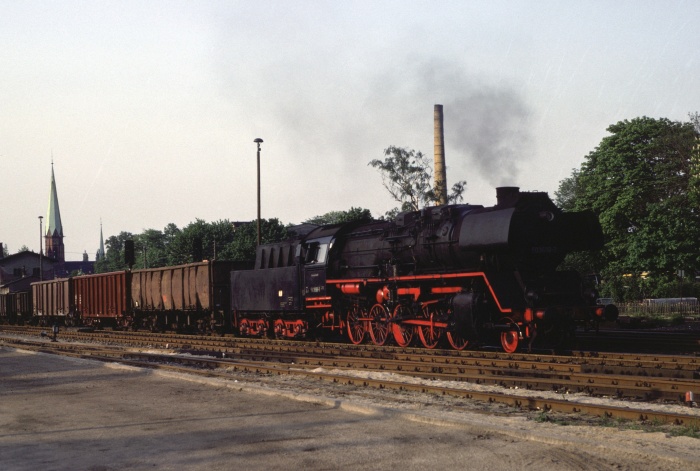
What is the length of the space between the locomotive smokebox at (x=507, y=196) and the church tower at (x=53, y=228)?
6351 inches

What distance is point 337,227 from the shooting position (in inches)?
912

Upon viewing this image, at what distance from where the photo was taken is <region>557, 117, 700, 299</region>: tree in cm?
4497

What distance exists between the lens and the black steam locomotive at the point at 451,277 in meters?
16.5

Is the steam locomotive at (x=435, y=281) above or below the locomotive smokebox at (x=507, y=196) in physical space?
below

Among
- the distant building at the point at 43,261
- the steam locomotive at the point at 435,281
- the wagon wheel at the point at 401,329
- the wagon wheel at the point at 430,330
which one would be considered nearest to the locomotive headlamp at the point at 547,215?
the steam locomotive at the point at 435,281

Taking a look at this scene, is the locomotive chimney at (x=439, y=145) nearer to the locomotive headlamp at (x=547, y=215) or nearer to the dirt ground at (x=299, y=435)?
the locomotive headlamp at (x=547, y=215)

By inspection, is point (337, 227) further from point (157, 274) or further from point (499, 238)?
point (157, 274)

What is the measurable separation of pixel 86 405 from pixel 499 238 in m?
9.15

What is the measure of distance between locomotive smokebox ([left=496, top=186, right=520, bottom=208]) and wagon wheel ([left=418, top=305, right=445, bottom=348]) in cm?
324

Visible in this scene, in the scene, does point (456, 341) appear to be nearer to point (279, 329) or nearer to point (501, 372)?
point (501, 372)

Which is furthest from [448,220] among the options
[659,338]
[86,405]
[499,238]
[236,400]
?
[86,405]

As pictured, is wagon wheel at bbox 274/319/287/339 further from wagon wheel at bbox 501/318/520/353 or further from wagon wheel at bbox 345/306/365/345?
wagon wheel at bbox 501/318/520/353

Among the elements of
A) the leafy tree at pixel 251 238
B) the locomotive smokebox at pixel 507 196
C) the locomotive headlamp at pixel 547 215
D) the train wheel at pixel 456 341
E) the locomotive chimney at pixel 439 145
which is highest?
the locomotive chimney at pixel 439 145

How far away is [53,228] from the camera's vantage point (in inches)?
6467
